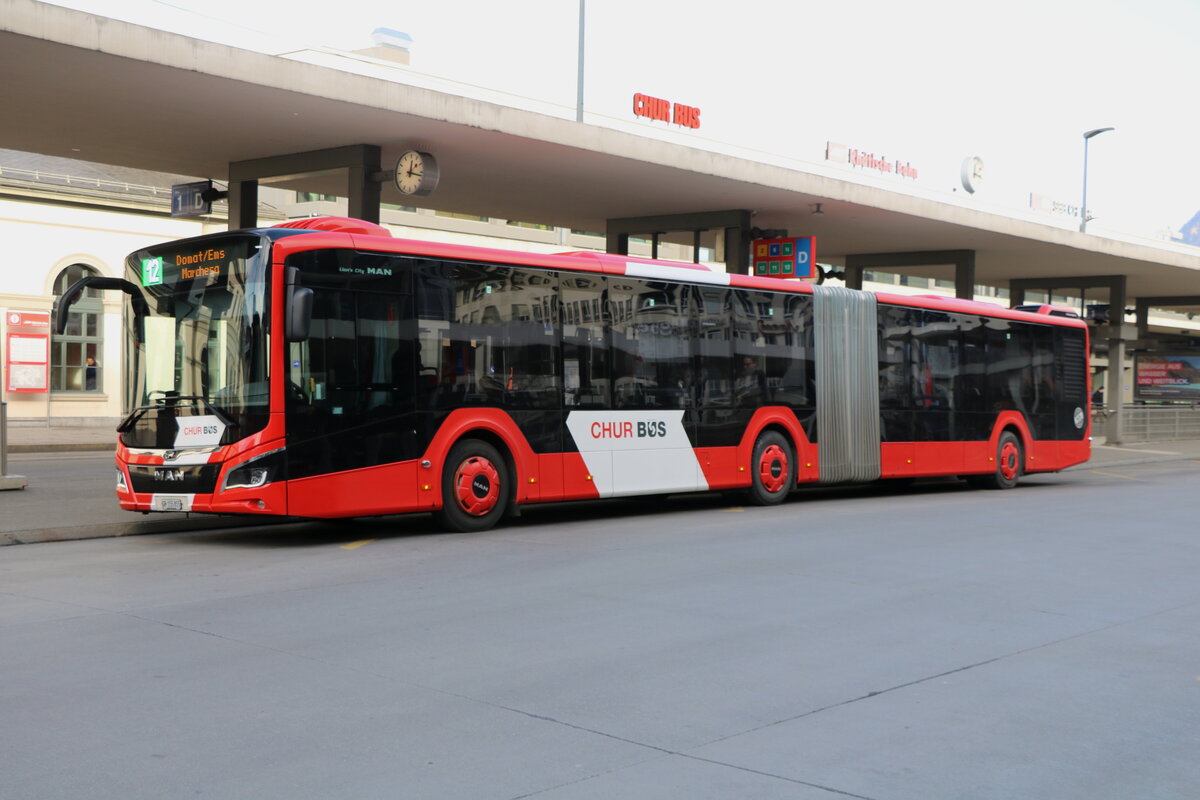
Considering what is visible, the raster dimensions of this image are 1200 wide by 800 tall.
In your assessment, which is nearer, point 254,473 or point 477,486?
point 254,473

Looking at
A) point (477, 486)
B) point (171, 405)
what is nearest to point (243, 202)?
point (171, 405)

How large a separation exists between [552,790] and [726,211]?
2183cm

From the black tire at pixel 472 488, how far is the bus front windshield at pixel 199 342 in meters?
2.26

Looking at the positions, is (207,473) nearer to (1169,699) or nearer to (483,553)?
(483,553)

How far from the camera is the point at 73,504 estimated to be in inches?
582

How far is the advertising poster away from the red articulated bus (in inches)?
1602

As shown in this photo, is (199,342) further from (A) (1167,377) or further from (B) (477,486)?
(A) (1167,377)

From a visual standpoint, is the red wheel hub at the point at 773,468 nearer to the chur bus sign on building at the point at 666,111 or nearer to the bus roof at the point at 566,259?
the bus roof at the point at 566,259

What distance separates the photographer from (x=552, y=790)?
4.62 metres

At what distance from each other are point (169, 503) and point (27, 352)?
27989 mm

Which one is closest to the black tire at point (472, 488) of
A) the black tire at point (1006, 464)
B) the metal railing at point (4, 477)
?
the metal railing at point (4, 477)

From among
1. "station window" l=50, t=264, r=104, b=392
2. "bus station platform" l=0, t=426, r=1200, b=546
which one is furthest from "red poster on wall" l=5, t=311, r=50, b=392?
"bus station platform" l=0, t=426, r=1200, b=546

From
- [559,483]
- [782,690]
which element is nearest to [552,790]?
[782,690]

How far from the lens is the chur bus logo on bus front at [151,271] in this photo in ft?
41.7
